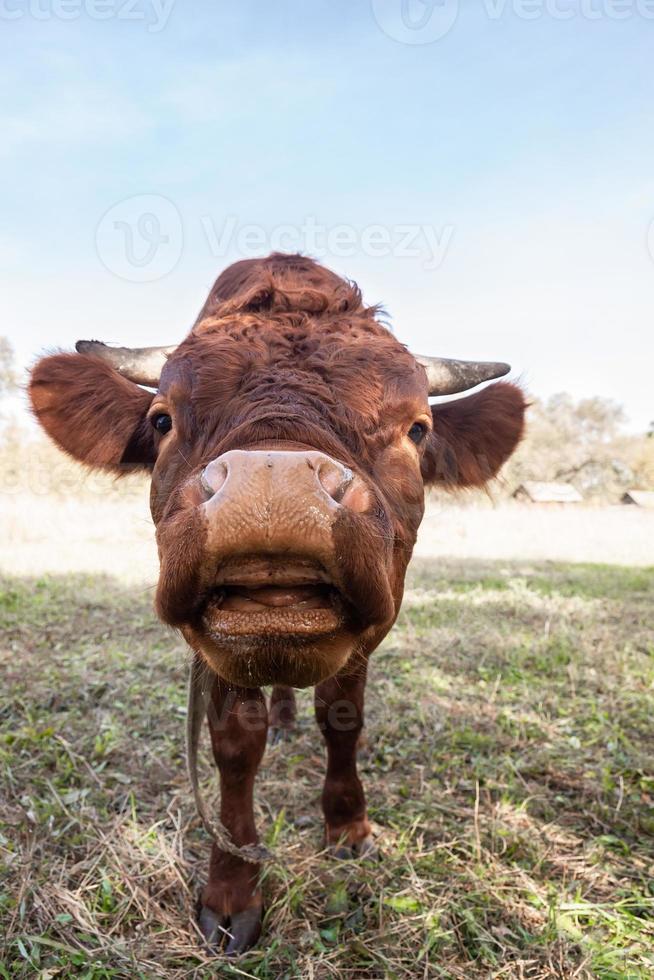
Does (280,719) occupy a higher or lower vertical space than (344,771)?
lower

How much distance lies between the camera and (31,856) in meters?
2.77

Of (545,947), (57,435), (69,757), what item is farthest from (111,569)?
(545,947)

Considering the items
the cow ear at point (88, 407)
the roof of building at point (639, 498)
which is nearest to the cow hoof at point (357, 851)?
the cow ear at point (88, 407)

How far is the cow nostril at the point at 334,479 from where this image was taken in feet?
5.13

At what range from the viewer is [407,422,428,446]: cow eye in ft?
8.30

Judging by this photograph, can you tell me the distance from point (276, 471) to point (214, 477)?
18 cm

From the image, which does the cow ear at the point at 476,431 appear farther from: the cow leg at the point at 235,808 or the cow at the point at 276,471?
the cow leg at the point at 235,808

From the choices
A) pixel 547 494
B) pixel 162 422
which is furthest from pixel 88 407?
pixel 547 494

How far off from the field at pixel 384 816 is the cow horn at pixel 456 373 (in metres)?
1.74

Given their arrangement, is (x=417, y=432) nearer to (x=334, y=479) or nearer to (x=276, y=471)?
(x=334, y=479)

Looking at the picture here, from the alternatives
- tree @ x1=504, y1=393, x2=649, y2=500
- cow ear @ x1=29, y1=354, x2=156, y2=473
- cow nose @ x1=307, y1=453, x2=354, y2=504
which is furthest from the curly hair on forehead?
tree @ x1=504, y1=393, x2=649, y2=500

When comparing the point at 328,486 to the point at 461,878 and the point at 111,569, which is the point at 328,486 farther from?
the point at 111,569

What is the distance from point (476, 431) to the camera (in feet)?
11.8

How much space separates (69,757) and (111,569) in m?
7.06
